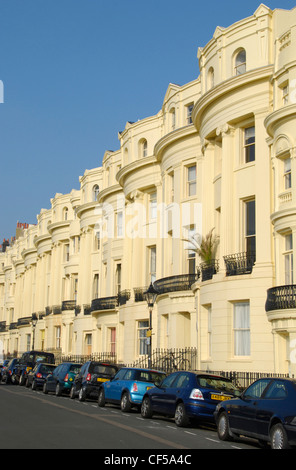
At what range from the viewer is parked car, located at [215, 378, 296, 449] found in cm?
1202

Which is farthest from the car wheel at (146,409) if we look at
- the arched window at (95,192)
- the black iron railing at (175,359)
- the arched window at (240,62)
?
the arched window at (95,192)

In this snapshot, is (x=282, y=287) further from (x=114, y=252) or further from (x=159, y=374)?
(x=114, y=252)

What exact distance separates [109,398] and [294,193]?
9.17 meters

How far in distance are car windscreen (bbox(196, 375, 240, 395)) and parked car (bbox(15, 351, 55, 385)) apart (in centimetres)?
2434

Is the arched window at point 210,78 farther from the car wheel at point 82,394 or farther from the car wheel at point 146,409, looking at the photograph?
the car wheel at point 146,409

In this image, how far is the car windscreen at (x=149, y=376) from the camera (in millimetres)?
21703

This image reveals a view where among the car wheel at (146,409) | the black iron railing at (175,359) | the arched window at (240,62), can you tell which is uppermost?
the arched window at (240,62)

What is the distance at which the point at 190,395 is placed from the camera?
16984mm

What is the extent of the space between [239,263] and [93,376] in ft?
23.1

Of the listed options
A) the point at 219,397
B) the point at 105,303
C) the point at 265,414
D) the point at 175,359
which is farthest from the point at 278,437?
the point at 105,303

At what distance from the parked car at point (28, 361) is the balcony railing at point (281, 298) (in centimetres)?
2105

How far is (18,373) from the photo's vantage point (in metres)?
41.3

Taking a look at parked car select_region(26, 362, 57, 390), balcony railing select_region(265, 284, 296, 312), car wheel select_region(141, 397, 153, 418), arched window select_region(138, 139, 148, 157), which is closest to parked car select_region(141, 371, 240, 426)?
car wheel select_region(141, 397, 153, 418)

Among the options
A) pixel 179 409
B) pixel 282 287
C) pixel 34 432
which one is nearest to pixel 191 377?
pixel 179 409
